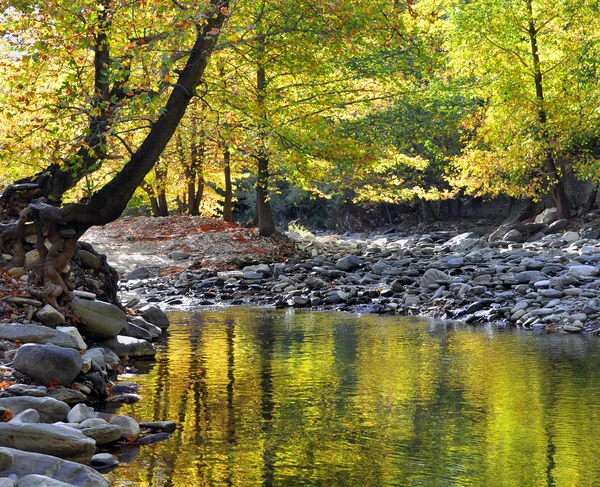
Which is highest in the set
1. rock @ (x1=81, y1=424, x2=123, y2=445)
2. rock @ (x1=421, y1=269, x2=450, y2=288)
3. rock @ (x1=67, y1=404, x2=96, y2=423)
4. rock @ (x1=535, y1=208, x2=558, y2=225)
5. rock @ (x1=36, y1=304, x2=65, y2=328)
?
rock @ (x1=535, y1=208, x2=558, y2=225)

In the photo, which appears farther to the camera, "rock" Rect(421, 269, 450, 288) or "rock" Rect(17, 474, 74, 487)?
"rock" Rect(421, 269, 450, 288)

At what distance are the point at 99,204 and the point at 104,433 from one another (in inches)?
200

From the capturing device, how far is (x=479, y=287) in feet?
52.2

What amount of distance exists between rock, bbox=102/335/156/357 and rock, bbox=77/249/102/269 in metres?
2.10

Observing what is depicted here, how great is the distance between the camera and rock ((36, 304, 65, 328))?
9969mm

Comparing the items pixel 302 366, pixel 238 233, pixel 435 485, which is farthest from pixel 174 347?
pixel 238 233

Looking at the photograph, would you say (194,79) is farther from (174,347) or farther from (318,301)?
(318,301)

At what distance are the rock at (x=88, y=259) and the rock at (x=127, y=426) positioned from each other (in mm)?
6327

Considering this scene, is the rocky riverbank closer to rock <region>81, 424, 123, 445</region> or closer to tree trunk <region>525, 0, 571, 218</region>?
tree trunk <region>525, 0, 571, 218</region>

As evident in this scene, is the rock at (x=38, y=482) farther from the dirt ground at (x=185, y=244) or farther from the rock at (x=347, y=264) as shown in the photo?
the dirt ground at (x=185, y=244)

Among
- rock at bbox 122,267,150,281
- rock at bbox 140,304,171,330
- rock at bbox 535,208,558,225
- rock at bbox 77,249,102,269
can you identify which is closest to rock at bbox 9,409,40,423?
rock at bbox 77,249,102,269

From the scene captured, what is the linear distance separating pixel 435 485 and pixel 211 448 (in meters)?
1.90

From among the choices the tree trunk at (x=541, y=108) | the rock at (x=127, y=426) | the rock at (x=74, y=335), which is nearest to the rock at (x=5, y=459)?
the rock at (x=127, y=426)

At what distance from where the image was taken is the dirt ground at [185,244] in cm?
2405
